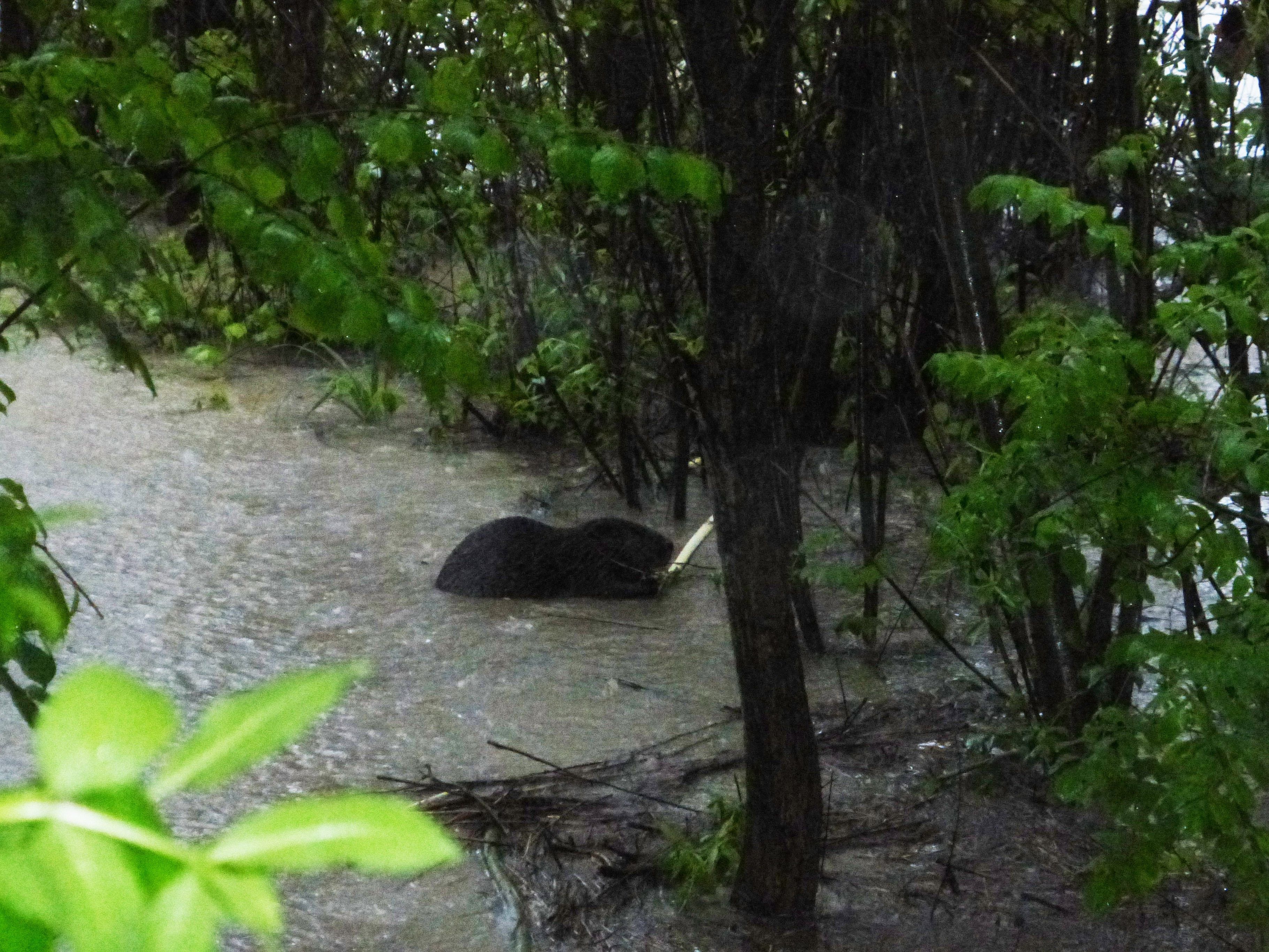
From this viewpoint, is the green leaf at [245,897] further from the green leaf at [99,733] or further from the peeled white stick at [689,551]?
the peeled white stick at [689,551]

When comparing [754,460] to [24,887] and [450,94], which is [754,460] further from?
[24,887]

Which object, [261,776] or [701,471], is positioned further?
[701,471]

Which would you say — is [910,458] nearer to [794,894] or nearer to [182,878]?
[794,894]

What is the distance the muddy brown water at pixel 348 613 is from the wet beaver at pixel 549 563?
6 cm

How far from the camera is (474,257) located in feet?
24.1

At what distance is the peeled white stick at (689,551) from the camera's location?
5891 mm

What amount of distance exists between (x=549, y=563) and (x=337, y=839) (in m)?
5.30

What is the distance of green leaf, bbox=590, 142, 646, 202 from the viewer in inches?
84.9

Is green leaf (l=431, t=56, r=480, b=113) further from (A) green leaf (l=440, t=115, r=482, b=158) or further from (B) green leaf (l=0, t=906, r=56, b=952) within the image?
(B) green leaf (l=0, t=906, r=56, b=952)

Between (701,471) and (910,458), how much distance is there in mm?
949

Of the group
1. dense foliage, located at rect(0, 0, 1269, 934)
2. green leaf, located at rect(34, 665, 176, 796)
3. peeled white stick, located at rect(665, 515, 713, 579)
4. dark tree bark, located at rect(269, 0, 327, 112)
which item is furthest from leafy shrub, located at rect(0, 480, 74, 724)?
peeled white stick, located at rect(665, 515, 713, 579)

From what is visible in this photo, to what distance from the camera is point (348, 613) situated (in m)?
5.48

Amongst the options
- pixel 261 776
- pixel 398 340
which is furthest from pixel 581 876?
pixel 398 340

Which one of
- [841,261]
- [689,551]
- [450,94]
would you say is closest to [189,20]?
[689,551]
